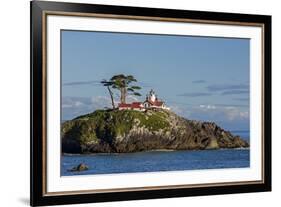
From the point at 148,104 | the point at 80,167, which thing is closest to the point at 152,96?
the point at 148,104

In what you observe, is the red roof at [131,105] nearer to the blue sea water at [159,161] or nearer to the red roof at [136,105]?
the red roof at [136,105]

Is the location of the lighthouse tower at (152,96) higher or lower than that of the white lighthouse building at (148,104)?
higher

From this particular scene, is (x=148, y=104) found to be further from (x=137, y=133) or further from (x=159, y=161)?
(x=159, y=161)

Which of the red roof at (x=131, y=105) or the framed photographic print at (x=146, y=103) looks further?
the red roof at (x=131, y=105)

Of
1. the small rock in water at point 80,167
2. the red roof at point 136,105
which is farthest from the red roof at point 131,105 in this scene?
the small rock in water at point 80,167

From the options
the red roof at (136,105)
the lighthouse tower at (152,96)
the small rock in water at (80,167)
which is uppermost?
the lighthouse tower at (152,96)

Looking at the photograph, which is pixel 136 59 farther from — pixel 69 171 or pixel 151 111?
pixel 69 171

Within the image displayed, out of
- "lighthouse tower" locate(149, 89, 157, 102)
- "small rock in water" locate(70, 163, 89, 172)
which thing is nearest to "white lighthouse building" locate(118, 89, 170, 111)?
"lighthouse tower" locate(149, 89, 157, 102)
